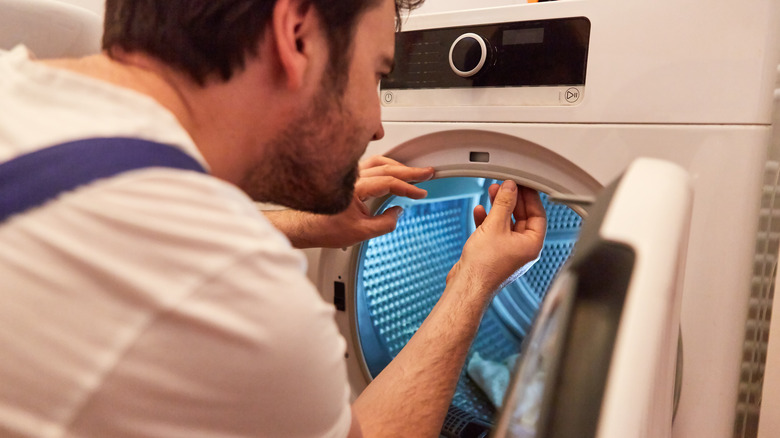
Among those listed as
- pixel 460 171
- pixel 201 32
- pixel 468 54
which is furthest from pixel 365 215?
pixel 201 32

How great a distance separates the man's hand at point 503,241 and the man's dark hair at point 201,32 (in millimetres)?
394

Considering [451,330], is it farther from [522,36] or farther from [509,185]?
[522,36]

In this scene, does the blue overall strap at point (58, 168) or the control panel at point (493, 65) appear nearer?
the blue overall strap at point (58, 168)

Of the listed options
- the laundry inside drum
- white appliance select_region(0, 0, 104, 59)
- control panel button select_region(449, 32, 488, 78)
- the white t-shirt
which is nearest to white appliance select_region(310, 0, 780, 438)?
control panel button select_region(449, 32, 488, 78)

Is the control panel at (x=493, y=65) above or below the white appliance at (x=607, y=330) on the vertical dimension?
above

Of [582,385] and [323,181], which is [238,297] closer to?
[582,385]

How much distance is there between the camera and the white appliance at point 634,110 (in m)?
0.61

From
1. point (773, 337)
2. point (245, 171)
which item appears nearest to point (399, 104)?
point (245, 171)

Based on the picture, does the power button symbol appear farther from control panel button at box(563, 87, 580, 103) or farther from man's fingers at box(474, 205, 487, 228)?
man's fingers at box(474, 205, 487, 228)

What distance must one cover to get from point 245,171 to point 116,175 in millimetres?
281

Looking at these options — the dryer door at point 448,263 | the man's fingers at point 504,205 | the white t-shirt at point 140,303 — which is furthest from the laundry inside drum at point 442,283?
the white t-shirt at point 140,303

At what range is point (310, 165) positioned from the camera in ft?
2.13

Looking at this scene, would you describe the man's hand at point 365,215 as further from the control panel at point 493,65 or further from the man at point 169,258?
the man at point 169,258

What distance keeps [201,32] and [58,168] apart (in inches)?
10.2
